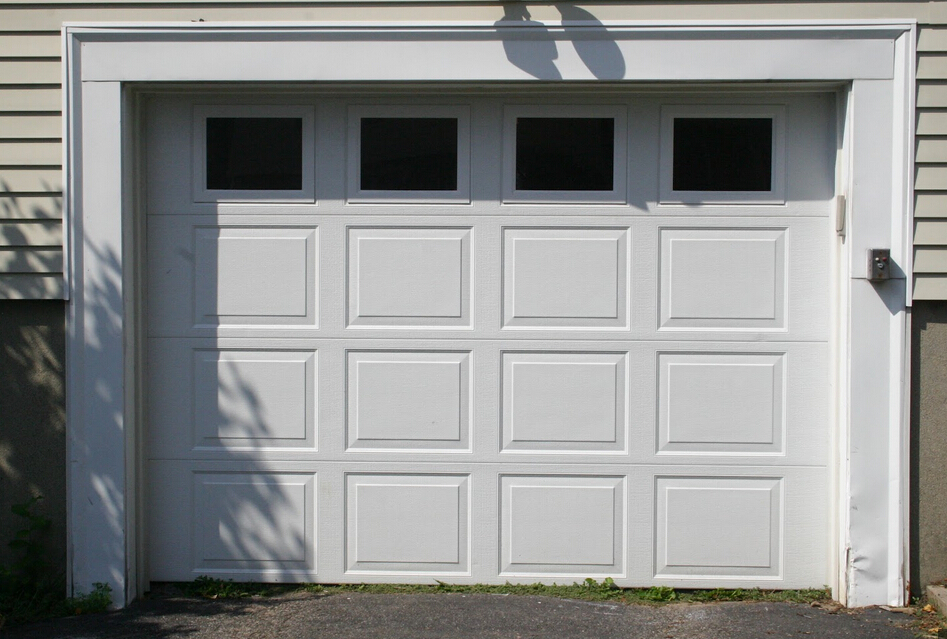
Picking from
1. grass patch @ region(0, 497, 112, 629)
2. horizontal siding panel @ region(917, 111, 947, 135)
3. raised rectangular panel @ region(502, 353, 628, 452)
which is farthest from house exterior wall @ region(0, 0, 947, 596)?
raised rectangular panel @ region(502, 353, 628, 452)

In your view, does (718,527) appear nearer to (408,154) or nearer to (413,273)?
(413,273)

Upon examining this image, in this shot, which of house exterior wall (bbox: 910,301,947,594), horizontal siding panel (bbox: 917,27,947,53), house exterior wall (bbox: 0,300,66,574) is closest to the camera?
horizontal siding panel (bbox: 917,27,947,53)

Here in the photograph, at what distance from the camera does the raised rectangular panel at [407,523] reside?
4.56m

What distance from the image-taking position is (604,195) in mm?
4500

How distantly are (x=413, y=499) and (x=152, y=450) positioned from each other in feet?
4.47

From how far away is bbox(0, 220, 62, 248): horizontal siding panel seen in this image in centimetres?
434

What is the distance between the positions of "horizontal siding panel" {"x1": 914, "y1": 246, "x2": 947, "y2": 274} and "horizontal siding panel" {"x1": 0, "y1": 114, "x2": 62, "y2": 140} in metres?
4.14

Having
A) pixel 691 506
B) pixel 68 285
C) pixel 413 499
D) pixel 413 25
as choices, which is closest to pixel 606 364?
pixel 691 506

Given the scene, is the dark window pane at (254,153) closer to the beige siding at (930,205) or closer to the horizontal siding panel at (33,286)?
the horizontal siding panel at (33,286)

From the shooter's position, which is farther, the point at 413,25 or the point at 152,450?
the point at 152,450

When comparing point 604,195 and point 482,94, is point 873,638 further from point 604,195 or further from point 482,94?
point 482,94

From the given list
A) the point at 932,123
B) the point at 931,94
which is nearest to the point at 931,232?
the point at 932,123

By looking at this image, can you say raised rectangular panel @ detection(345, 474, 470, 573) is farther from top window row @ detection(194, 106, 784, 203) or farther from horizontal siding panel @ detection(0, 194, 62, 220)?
horizontal siding panel @ detection(0, 194, 62, 220)

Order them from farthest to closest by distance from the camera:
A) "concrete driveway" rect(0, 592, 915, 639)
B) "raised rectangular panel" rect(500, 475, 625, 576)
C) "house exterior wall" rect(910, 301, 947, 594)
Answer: "raised rectangular panel" rect(500, 475, 625, 576) < "house exterior wall" rect(910, 301, 947, 594) < "concrete driveway" rect(0, 592, 915, 639)
